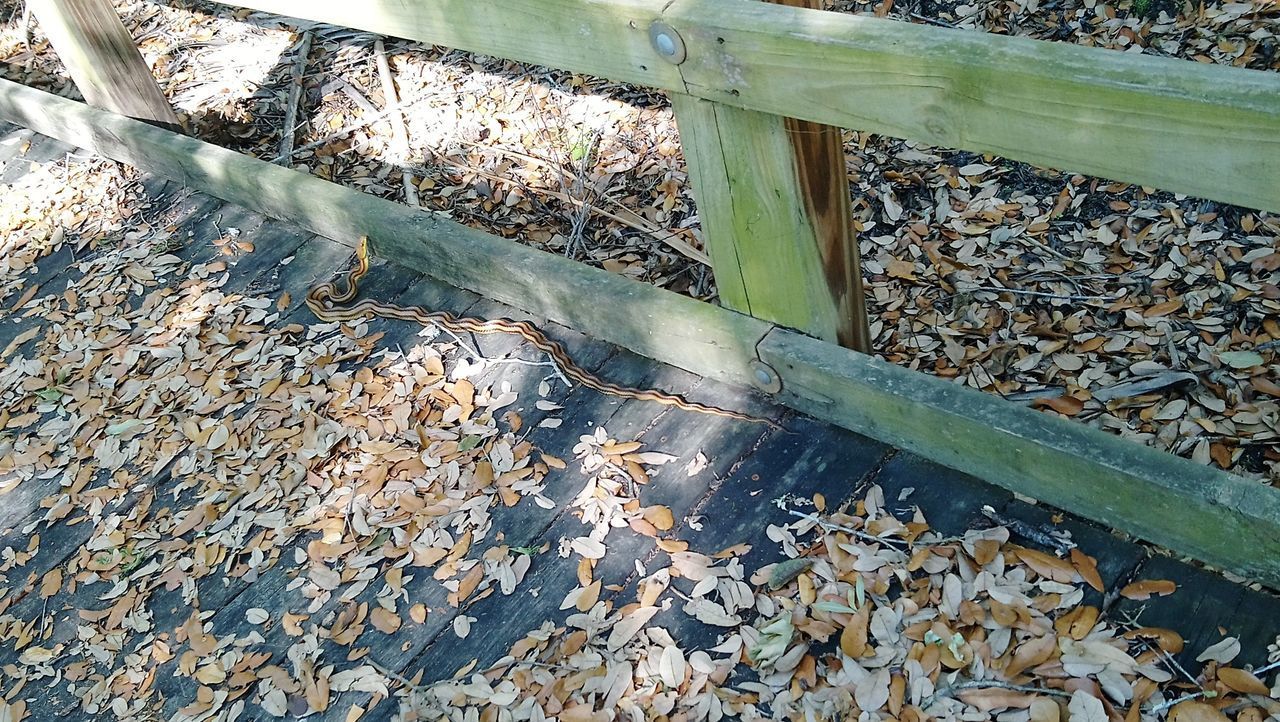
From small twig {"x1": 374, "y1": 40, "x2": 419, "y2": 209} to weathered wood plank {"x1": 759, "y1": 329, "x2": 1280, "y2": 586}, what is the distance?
91.6 inches

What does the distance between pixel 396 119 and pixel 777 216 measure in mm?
2970

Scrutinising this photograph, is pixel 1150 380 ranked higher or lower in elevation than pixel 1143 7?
lower

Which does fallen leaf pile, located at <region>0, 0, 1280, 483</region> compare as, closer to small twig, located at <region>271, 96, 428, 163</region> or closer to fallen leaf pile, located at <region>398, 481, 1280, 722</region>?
small twig, located at <region>271, 96, 428, 163</region>

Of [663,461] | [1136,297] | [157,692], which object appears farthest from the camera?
[1136,297]

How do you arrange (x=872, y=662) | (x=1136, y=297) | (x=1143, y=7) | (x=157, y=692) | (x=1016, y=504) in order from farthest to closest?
(x=1143, y=7) → (x=1136, y=297) → (x=157, y=692) → (x=1016, y=504) → (x=872, y=662)

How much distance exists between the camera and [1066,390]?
2836 mm

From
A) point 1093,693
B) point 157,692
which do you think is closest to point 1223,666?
point 1093,693

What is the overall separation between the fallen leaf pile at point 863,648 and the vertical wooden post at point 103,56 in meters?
3.08

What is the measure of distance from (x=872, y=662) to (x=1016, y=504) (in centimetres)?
51

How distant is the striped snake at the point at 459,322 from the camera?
2949mm

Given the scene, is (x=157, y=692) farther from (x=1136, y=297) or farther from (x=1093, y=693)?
(x=1136, y=297)

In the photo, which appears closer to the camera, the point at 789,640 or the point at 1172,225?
the point at 789,640

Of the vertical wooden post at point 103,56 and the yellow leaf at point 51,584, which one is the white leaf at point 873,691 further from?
the vertical wooden post at point 103,56

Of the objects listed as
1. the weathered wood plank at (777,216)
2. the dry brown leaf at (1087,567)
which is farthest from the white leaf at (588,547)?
the dry brown leaf at (1087,567)
